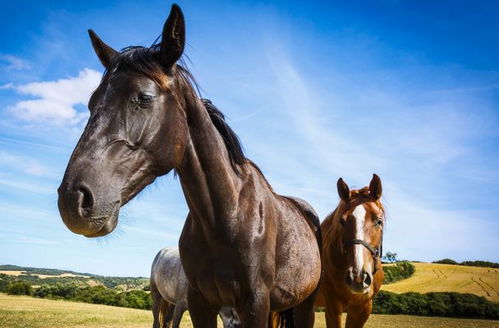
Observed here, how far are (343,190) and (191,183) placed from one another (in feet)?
11.9

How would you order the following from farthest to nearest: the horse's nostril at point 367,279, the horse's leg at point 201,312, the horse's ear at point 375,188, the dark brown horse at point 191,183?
the horse's ear at point 375,188
the horse's nostril at point 367,279
the horse's leg at point 201,312
the dark brown horse at point 191,183

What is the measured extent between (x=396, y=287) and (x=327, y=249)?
37.9 m

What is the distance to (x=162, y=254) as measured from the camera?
1244 cm

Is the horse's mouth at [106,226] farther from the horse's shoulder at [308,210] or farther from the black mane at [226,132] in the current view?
the horse's shoulder at [308,210]

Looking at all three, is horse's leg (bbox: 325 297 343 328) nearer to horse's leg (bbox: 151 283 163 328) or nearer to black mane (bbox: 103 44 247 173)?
black mane (bbox: 103 44 247 173)

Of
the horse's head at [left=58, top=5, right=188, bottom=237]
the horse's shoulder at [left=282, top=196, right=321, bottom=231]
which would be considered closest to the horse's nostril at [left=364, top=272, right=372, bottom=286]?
the horse's shoulder at [left=282, top=196, right=321, bottom=231]

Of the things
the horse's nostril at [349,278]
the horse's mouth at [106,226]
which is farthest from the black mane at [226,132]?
the horse's nostril at [349,278]

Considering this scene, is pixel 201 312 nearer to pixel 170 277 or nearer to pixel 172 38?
pixel 172 38

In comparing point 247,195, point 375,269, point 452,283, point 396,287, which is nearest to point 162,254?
point 375,269

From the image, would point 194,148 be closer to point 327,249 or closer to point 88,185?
point 88,185

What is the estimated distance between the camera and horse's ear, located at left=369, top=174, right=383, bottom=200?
5.55m

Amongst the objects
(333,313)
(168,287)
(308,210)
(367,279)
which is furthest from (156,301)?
(367,279)

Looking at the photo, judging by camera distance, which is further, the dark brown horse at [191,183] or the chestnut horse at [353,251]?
the chestnut horse at [353,251]

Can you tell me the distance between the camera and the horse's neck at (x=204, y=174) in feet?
8.53
